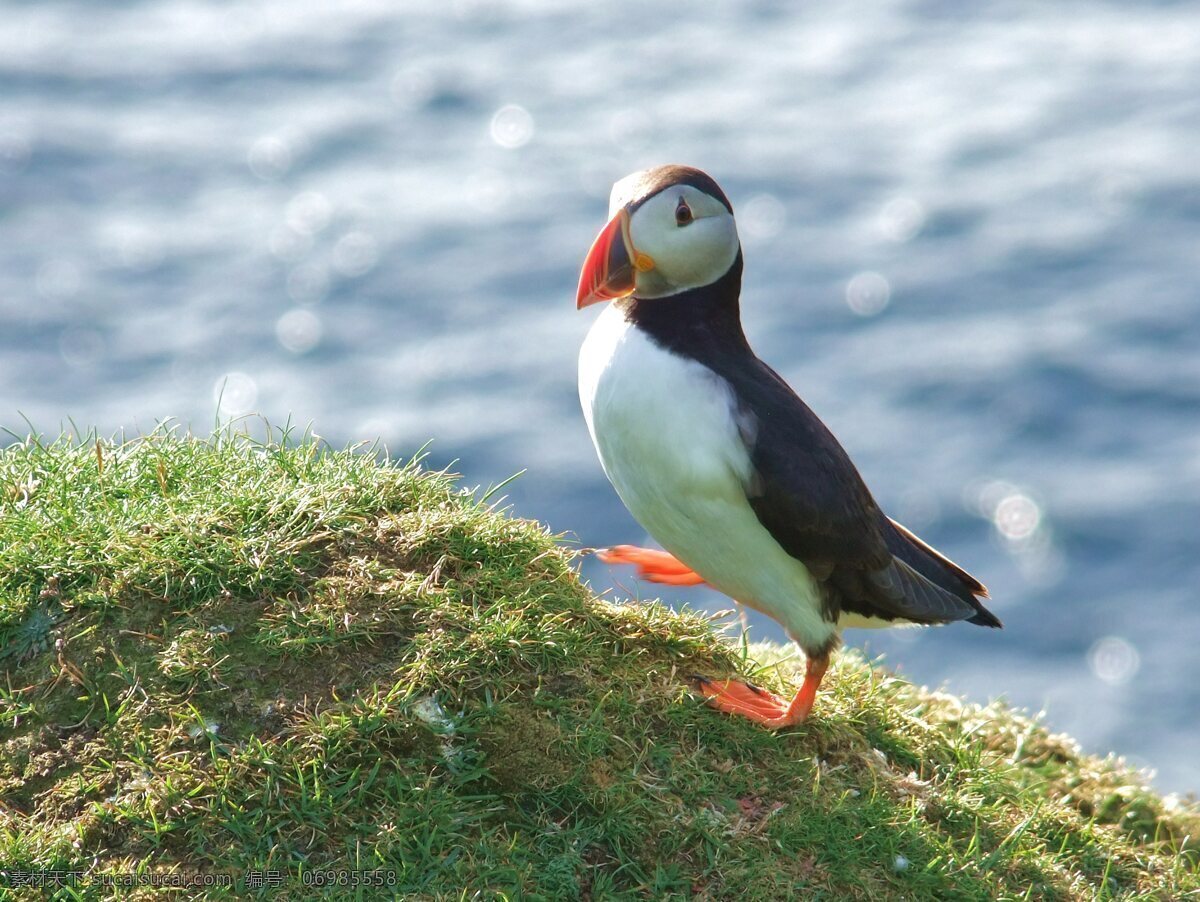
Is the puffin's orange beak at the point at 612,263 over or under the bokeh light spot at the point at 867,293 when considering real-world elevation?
under

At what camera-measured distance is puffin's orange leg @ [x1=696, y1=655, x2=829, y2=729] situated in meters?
4.43

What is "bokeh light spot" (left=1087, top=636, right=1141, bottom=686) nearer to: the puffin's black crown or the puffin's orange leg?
the puffin's orange leg

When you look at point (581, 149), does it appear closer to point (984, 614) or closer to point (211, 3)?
point (211, 3)

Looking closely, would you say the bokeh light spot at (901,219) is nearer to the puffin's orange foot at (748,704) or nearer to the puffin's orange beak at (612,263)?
the puffin's orange beak at (612,263)

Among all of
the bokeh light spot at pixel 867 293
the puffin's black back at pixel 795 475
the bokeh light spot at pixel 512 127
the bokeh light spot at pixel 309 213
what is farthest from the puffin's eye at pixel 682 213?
the bokeh light spot at pixel 512 127

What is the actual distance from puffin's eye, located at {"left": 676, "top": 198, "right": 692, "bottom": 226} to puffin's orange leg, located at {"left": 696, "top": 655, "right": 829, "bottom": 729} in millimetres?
1405

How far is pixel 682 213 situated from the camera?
4543 millimetres

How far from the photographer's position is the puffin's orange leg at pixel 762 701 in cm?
443

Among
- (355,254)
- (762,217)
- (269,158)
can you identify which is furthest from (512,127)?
(762,217)

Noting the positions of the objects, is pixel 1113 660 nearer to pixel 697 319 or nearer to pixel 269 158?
pixel 697 319

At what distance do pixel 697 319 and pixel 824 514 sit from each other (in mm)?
717

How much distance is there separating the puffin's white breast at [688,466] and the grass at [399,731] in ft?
0.90

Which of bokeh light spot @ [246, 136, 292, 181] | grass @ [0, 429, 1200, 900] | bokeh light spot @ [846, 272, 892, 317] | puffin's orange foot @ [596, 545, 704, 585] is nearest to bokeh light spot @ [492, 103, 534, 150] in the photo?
bokeh light spot @ [246, 136, 292, 181]

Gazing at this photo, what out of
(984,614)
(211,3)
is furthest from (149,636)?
(211,3)
